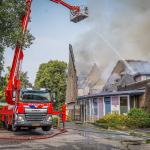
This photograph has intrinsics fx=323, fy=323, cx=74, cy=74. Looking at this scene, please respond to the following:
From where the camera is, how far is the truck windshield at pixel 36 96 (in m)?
19.5

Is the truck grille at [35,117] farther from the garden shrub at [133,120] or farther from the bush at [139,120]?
the bush at [139,120]

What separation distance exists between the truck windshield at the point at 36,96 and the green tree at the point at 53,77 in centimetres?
4649

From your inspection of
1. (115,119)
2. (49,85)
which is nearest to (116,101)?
(115,119)

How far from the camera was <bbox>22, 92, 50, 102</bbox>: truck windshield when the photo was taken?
19.5 meters

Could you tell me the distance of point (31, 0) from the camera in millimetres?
21688

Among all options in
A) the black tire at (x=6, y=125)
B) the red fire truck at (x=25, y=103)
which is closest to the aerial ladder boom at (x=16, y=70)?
the red fire truck at (x=25, y=103)

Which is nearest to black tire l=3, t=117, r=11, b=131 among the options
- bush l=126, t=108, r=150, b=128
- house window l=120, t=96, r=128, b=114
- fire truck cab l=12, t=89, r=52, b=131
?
fire truck cab l=12, t=89, r=52, b=131

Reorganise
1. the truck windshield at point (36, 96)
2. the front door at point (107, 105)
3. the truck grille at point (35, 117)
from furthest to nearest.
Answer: the front door at point (107, 105) → the truck windshield at point (36, 96) → the truck grille at point (35, 117)

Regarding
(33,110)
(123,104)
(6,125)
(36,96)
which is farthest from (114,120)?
(33,110)

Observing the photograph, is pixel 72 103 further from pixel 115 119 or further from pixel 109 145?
pixel 109 145

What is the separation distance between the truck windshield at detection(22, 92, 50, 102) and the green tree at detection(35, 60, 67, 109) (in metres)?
46.5

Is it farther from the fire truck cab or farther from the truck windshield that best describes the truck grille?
the truck windshield

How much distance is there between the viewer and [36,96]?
65.4 ft

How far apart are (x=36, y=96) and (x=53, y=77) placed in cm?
4939
